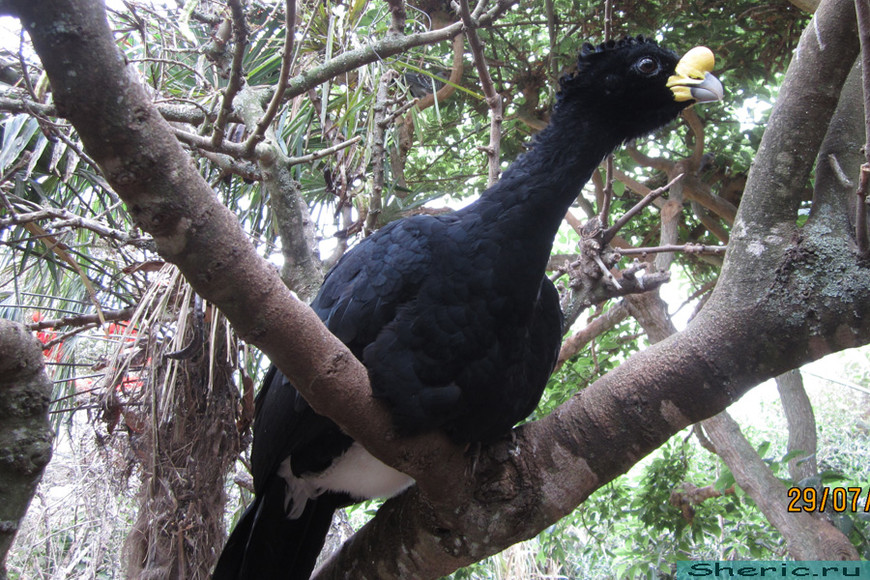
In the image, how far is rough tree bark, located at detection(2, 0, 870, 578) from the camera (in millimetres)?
1259

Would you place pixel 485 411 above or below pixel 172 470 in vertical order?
below

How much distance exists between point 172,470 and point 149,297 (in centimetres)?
87

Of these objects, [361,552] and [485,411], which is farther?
[361,552]

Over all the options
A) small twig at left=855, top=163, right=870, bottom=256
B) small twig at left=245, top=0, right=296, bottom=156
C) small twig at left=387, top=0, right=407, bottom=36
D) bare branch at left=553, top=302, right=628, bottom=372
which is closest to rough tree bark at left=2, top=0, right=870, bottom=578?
small twig at left=855, top=163, right=870, bottom=256

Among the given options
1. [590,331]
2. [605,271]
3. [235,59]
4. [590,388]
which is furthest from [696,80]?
[590,331]

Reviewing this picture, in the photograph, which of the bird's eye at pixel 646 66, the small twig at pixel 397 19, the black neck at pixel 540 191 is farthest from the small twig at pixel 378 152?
the bird's eye at pixel 646 66

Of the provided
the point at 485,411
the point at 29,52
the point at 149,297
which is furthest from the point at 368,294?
the point at 29,52

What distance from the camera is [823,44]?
190 cm

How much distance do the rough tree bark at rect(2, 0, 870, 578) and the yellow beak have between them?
0.31 meters

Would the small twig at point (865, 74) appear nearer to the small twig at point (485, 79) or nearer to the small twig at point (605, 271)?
the small twig at point (605, 271)

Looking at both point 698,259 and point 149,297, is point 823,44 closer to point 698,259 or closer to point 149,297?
point 149,297

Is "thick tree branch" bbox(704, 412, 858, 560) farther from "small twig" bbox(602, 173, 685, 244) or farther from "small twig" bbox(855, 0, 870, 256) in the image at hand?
"small twig" bbox(855, 0, 870, 256)

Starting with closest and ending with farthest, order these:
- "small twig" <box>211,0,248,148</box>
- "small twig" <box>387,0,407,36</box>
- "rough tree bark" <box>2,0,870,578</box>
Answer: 1. "rough tree bark" <box>2,0,870,578</box>
2. "small twig" <box>211,0,248,148</box>
3. "small twig" <box>387,0,407,36</box>

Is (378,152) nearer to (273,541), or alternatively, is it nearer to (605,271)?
(605,271)
